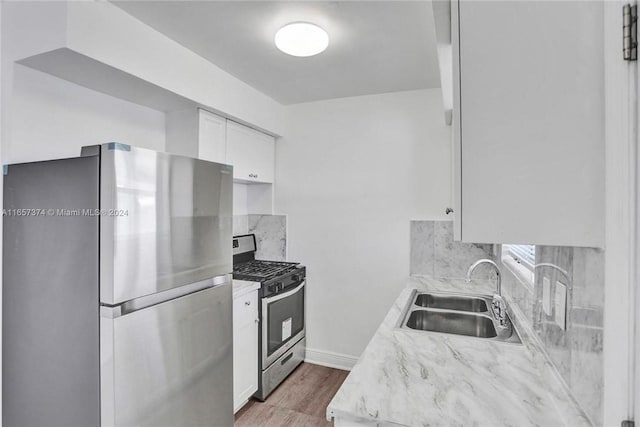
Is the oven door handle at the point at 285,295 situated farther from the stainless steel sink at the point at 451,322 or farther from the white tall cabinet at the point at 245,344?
the stainless steel sink at the point at 451,322

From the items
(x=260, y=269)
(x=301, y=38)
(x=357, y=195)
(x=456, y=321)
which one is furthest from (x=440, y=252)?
(x=301, y=38)

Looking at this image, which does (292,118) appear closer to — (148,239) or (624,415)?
(148,239)

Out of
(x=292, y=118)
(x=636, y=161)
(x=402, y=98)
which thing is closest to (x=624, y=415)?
(x=636, y=161)

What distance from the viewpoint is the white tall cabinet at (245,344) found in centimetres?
227

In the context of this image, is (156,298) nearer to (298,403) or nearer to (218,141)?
(218,141)

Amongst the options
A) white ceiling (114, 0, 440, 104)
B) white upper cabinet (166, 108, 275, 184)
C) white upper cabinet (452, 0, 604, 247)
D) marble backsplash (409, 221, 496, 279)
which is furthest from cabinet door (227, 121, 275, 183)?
white upper cabinet (452, 0, 604, 247)

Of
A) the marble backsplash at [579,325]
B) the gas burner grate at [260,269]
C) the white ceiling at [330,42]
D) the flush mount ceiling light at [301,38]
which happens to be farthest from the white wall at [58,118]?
the marble backsplash at [579,325]

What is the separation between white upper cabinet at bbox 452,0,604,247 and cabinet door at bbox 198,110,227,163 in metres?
1.94

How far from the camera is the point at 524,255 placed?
1.68 meters

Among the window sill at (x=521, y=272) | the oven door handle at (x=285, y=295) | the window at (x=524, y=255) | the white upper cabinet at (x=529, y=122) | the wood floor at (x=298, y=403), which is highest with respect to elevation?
the white upper cabinet at (x=529, y=122)

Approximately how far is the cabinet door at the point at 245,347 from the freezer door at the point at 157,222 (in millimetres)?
495

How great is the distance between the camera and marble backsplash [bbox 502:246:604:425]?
751 millimetres

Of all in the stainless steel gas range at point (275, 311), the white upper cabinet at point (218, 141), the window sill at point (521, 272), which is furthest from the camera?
the stainless steel gas range at point (275, 311)

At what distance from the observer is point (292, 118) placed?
329 cm
